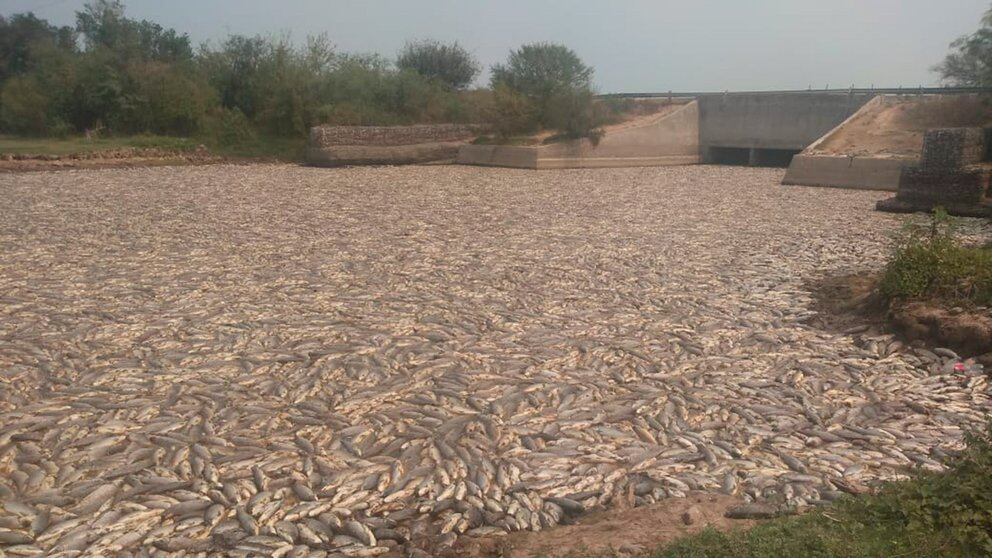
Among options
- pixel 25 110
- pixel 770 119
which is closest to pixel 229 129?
pixel 25 110

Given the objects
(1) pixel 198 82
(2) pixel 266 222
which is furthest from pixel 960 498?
(1) pixel 198 82

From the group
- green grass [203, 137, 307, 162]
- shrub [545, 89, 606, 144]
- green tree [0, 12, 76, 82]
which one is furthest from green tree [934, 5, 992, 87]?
green tree [0, 12, 76, 82]

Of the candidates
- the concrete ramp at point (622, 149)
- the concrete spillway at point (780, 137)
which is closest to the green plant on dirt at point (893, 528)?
the concrete spillway at point (780, 137)

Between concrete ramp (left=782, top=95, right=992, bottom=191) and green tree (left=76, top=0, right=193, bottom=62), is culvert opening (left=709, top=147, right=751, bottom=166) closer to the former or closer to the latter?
concrete ramp (left=782, top=95, right=992, bottom=191)

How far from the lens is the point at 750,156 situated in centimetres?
3319

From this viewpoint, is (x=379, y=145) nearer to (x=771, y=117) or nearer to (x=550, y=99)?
(x=550, y=99)

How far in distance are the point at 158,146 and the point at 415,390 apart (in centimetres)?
2547

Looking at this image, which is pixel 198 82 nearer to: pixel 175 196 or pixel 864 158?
pixel 175 196

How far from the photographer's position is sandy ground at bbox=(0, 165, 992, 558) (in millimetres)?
4320

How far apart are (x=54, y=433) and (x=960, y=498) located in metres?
5.14

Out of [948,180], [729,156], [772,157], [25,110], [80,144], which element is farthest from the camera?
[729,156]

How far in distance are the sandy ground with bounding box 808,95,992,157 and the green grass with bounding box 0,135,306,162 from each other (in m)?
19.1

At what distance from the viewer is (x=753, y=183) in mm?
24344

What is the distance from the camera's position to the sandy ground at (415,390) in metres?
4.32
